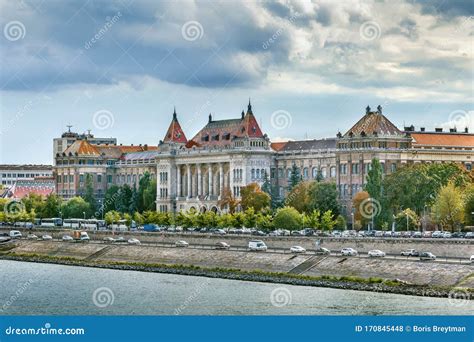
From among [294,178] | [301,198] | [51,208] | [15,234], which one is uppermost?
[294,178]

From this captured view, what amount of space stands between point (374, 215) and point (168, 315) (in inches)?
1893

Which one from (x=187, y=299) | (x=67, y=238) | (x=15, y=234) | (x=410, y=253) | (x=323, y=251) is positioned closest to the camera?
(x=187, y=299)

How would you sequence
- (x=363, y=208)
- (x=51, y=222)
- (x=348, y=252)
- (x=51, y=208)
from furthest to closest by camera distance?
1. (x=51, y=208)
2. (x=51, y=222)
3. (x=363, y=208)
4. (x=348, y=252)

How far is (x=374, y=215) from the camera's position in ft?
365

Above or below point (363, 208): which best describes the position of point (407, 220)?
below

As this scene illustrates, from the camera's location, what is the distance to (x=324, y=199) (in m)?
120

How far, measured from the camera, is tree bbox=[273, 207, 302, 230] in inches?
4326

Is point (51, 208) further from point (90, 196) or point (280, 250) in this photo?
point (280, 250)

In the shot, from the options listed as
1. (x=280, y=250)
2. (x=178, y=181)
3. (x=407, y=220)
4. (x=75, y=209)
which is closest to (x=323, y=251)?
(x=280, y=250)

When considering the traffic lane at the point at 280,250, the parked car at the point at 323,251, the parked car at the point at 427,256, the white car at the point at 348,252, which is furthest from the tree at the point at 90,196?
the parked car at the point at 427,256

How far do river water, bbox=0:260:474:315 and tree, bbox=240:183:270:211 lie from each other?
3715cm

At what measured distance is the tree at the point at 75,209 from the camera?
15634 centimetres

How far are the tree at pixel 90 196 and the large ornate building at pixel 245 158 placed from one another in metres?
4.48

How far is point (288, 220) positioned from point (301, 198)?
12186mm
